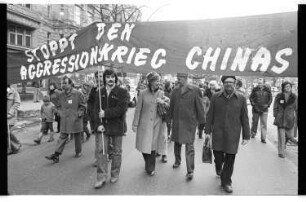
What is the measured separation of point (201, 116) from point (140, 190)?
184 centimetres

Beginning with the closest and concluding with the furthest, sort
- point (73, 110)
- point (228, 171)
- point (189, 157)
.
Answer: point (228, 171), point (189, 157), point (73, 110)

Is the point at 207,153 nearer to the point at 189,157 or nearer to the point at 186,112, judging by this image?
the point at 189,157

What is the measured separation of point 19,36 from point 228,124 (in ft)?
78.9

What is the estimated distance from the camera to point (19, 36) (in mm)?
23859

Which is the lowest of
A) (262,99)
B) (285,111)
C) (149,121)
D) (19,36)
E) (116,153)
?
(116,153)

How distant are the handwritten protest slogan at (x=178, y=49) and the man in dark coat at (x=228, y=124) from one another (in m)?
1.01

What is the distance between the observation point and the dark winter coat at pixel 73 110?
6.42m

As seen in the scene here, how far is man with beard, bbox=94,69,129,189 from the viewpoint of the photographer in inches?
188

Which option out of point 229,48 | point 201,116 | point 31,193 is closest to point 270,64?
point 229,48

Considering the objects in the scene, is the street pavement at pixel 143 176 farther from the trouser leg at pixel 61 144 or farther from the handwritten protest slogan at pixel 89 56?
the handwritten protest slogan at pixel 89 56

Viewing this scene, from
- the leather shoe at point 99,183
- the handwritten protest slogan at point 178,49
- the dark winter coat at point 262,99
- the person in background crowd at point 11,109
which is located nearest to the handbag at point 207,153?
the handwritten protest slogan at point 178,49

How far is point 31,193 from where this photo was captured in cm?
438

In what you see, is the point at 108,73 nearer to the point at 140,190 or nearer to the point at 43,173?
the point at 140,190

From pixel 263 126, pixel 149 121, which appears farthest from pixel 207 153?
pixel 263 126
